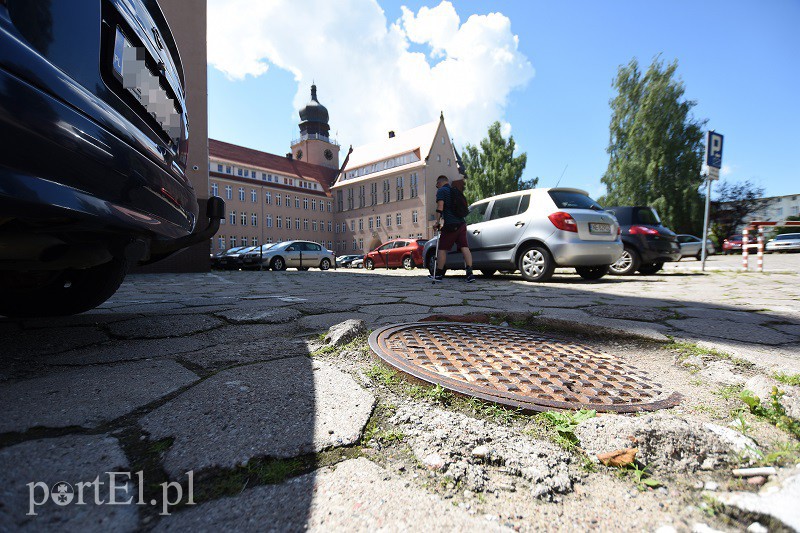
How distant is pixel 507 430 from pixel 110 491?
37.0 inches

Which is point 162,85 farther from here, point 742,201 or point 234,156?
point 234,156

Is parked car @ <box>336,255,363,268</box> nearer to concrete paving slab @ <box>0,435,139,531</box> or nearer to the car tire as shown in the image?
the car tire

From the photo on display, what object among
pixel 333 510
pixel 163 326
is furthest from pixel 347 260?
pixel 333 510

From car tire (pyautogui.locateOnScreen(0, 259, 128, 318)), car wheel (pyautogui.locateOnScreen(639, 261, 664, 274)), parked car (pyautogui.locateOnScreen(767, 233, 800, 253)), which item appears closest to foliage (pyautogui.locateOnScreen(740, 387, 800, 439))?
car tire (pyautogui.locateOnScreen(0, 259, 128, 318))

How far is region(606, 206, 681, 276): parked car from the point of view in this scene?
8.06 meters

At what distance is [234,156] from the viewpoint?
4916 centimetres

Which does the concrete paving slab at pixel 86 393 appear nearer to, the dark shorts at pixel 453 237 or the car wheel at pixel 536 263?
the dark shorts at pixel 453 237

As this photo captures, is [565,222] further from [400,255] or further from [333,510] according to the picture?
[400,255]

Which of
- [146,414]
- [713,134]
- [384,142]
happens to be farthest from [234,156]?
[146,414]

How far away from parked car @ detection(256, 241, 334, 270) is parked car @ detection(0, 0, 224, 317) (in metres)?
15.6

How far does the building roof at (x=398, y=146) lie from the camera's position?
49.1 metres

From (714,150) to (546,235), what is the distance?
5586 millimetres

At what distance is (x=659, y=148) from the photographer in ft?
86.3

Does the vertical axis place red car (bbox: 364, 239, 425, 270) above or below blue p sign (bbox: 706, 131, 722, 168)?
below
